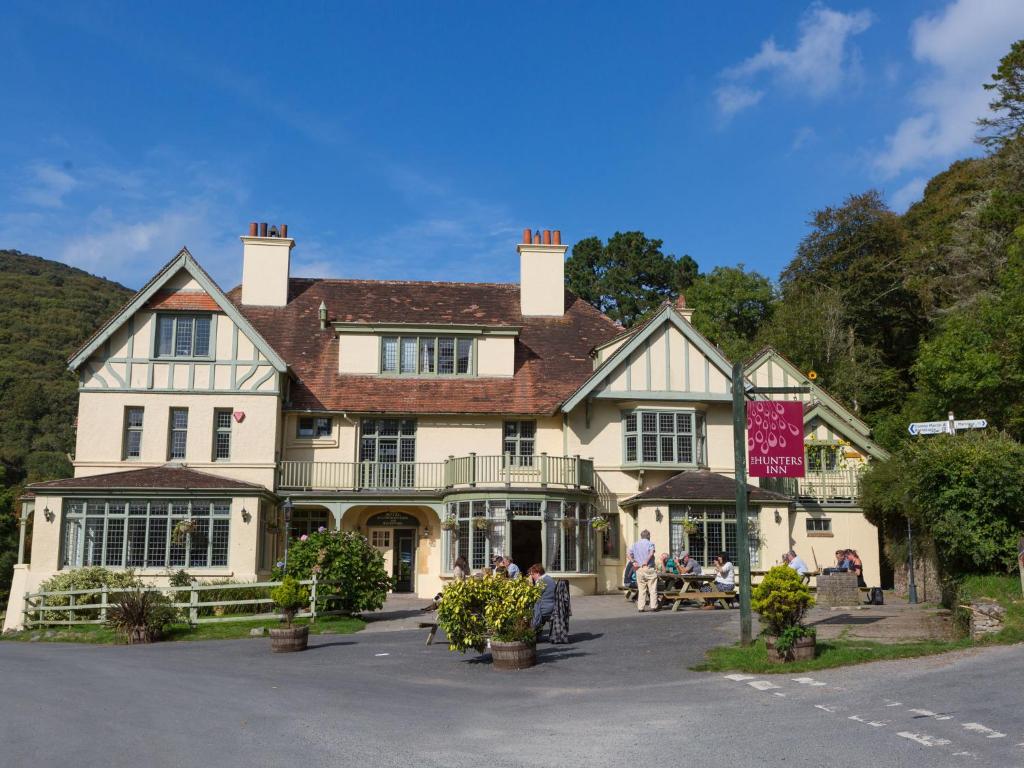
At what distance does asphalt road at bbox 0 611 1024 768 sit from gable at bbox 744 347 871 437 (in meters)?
20.1

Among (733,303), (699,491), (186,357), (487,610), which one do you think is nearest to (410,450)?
(186,357)

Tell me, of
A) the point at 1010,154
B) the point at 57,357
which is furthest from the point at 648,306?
the point at 57,357

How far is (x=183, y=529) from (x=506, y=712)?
17.7m

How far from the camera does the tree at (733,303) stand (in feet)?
171

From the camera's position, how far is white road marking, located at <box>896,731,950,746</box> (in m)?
9.48

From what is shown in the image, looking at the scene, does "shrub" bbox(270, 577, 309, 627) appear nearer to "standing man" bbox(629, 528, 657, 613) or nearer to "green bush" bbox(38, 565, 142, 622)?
"green bush" bbox(38, 565, 142, 622)

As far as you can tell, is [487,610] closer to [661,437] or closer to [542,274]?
[661,437]

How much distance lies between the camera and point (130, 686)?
46.1ft

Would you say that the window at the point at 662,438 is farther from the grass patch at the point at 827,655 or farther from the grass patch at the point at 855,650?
the grass patch at the point at 827,655

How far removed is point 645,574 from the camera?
2406cm

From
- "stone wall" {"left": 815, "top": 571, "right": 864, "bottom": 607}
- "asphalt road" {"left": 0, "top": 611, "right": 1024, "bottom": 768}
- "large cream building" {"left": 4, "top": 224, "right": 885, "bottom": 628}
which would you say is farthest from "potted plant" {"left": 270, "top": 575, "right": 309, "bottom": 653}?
"stone wall" {"left": 815, "top": 571, "right": 864, "bottom": 607}

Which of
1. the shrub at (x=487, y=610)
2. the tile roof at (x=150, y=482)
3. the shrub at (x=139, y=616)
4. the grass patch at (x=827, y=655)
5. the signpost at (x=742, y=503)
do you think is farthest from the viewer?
the tile roof at (x=150, y=482)

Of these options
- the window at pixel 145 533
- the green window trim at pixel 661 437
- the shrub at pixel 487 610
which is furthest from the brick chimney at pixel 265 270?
the shrub at pixel 487 610

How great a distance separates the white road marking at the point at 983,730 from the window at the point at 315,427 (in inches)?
931
